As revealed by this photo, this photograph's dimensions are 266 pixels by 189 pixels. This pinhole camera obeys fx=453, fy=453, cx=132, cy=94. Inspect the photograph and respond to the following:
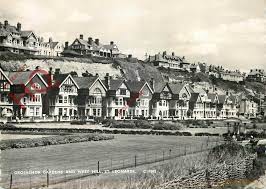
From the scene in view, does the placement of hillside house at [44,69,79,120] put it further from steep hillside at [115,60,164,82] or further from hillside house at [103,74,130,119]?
steep hillside at [115,60,164,82]

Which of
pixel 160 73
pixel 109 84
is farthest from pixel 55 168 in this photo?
pixel 160 73

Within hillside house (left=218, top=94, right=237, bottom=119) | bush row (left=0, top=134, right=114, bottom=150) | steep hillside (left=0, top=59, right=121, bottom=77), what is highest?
steep hillside (left=0, top=59, right=121, bottom=77)

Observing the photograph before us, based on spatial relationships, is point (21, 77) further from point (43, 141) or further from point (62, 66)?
point (62, 66)

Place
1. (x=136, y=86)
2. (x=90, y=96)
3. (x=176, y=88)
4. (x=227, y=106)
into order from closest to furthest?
(x=90, y=96), (x=136, y=86), (x=176, y=88), (x=227, y=106)

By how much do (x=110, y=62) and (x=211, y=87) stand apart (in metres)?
41.4

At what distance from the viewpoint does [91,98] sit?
7825cm

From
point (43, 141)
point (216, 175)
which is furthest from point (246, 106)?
point (216, 175)

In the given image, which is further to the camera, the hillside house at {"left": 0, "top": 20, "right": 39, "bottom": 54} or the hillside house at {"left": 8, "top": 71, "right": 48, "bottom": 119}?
the hillside house at {"left": 0, "top": 20, "right": 39, "bottom": 54}

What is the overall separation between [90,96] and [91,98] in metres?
0.57

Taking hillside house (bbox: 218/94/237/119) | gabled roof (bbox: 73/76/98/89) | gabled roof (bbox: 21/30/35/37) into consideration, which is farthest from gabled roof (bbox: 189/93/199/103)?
gabled roof (bbox: 21/30/35/37)

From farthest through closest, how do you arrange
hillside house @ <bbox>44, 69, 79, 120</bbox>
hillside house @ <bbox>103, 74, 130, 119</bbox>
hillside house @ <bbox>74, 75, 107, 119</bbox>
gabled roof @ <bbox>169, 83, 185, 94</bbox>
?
gabled roof @ <bbox>169, 83, 185, 94</bbox> → hillside house @ <bbox>103, 74, 130, 119</bbox> → hillside house @ <bbox>74, 75, 107, 119</bbox> → hillside house @ <bbox>44, 69, 79, 120</bbox>

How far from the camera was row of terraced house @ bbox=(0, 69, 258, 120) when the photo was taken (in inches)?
2591

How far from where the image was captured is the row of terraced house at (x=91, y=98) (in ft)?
216

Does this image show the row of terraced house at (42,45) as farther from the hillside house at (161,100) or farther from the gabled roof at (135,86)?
the hillside house at (161,100)
